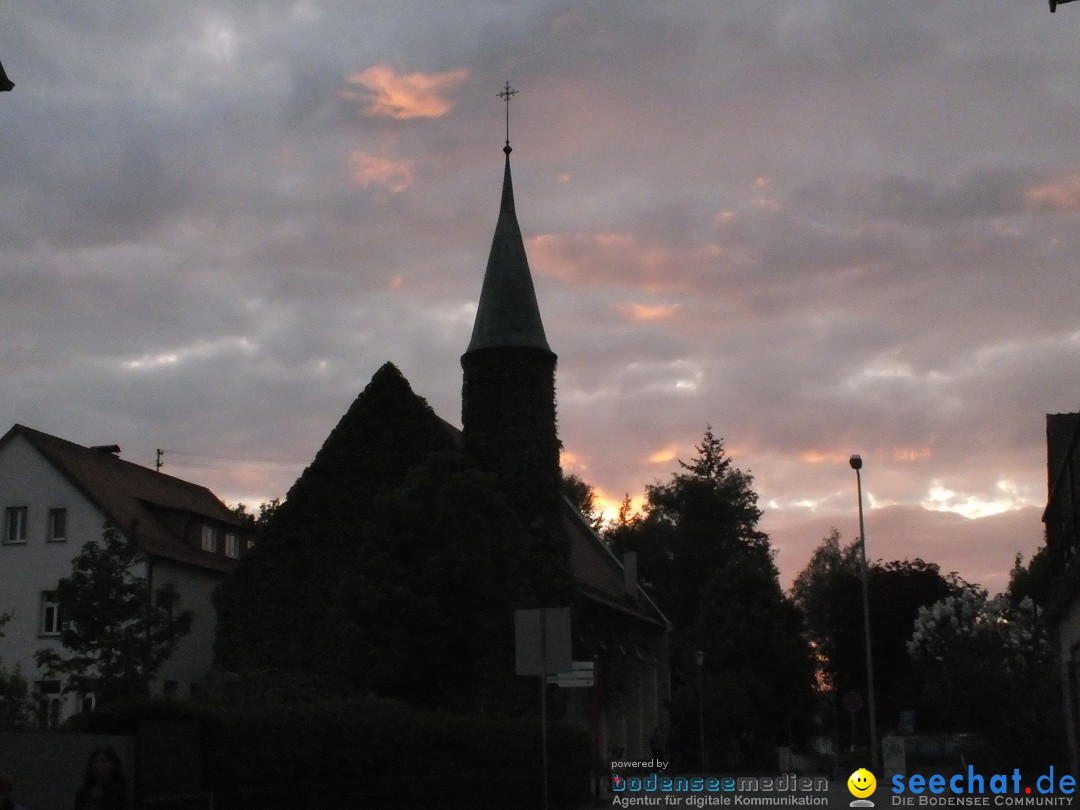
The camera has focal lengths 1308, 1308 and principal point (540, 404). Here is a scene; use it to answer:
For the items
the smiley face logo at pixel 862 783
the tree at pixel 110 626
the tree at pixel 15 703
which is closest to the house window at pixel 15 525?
the tree at pixel 15 703

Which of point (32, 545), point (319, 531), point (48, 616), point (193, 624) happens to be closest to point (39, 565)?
point (32, 545)

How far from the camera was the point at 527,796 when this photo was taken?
2169 cm

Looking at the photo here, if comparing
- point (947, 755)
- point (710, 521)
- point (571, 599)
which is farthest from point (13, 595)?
point (710, 521)

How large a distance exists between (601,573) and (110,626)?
24.0 metres

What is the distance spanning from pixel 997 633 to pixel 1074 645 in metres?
16.8

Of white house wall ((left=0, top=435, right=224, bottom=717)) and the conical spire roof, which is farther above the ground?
the conical spire roof

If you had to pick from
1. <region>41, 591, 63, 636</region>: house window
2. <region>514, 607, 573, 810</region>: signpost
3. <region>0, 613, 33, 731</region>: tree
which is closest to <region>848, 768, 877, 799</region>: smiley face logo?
<region>514, 607, 573, 810</region>: signpost

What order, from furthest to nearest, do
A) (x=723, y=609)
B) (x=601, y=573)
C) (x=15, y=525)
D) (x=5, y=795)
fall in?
1. (x=723, y=609)
2. (x=601, y=573)
3. (x=15, y=525)
4. (x=5, y=795)

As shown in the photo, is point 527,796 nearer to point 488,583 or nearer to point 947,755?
point 488,583

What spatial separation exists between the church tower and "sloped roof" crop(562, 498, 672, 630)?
9.00 meters

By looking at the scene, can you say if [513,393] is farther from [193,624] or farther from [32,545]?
[32,545]

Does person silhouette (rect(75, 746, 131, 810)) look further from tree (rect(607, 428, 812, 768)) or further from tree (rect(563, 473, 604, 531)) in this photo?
tree (rect(563, 473, 604, 531))

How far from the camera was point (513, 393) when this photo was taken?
33781 millimetres

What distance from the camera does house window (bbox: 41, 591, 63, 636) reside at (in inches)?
1655
